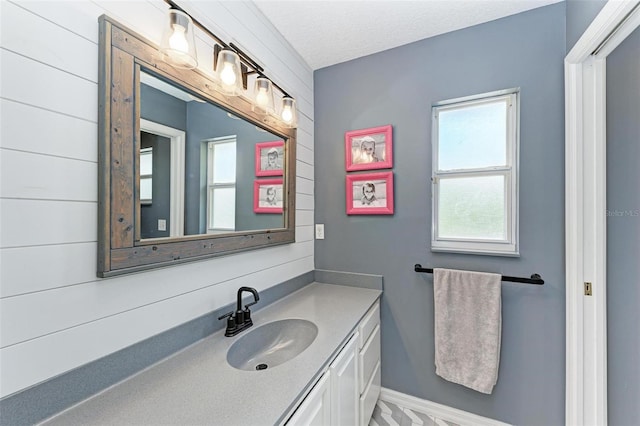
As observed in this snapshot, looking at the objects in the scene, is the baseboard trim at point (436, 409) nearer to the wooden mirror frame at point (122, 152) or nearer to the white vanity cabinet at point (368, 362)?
the white vanity cabinet at point (368, 362)

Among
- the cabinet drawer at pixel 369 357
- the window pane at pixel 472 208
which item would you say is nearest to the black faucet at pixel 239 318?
the cabinet drawer at pixel 369 357

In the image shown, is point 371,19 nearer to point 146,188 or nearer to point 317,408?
point 146,188

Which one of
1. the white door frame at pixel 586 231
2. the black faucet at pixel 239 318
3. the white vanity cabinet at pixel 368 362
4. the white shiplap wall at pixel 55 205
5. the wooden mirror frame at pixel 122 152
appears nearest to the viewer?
the white shiplap wall at pixel 55 205

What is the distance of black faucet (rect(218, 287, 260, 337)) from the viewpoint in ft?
3.70

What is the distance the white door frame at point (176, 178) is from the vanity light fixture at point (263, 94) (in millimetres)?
451

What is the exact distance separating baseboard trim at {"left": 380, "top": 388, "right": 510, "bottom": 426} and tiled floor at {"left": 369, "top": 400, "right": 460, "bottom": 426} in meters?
0.02

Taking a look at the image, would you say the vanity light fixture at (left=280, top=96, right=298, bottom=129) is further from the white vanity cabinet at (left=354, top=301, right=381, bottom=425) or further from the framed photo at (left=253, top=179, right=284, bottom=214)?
the white vanity cabinet at (left=354, top=301, right=381, bottom=425)

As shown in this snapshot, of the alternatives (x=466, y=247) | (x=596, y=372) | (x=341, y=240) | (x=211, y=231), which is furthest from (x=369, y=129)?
(x=596, y=372)

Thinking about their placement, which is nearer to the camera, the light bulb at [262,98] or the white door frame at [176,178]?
the white door frame at [176,178]

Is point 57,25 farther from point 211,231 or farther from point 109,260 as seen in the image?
point 211,231

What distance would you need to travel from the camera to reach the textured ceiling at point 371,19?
1423mm

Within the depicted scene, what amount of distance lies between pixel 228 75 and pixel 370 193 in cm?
117

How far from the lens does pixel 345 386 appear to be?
1.17 m

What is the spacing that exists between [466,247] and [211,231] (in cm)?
150
